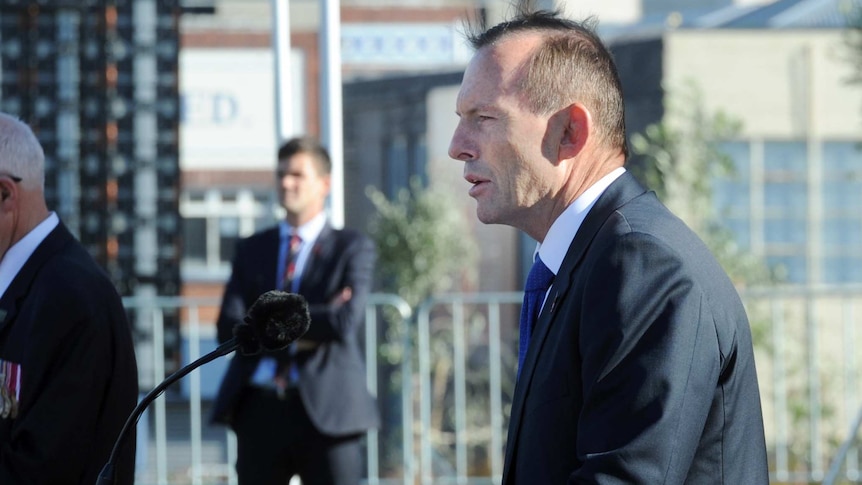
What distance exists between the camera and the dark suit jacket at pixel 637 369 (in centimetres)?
206

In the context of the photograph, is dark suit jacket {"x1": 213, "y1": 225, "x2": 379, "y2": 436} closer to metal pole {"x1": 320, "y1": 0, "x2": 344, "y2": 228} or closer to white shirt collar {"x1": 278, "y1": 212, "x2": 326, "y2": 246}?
white shirt collar {"x1": 278, "y1": 212, "x2": 326, "y2": 246}

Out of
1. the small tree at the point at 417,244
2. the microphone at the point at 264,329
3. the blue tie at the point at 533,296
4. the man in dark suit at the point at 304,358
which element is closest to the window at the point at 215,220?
the small tree at the point at 417,244

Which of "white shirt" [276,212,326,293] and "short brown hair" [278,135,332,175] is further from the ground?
"short brown hair" [278,135,332,175]

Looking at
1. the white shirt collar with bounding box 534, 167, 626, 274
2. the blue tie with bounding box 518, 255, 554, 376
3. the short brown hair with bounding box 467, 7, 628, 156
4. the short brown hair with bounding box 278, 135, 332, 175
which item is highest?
the short brown hair with bounding box 467, 7, 628, 156

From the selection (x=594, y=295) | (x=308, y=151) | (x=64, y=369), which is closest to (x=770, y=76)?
(x=308, y=151)

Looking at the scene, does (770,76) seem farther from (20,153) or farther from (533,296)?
(533,296)

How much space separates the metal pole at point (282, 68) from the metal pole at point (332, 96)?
0.17m

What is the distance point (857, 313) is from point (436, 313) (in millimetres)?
5587

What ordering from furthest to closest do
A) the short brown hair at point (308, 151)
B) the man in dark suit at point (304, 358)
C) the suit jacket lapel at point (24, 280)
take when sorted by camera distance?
the short brown hair at point (308, 151), the man in dark suit at point (304, 358), the suit jacket lapel at point (24, 280)

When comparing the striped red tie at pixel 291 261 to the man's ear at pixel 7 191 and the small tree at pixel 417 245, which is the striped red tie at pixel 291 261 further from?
the small tree at pixel 417 245

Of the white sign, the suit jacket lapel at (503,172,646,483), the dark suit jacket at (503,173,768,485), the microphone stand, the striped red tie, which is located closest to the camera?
the dark suit jacket at (503,173,768,485)

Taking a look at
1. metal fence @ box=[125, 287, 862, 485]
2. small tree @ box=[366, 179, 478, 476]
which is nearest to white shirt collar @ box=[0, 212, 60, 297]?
metal fence @ box=[125, 287, 862, 485]

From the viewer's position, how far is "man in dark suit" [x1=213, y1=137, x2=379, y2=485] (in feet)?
17.3

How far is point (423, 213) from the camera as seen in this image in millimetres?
18625
